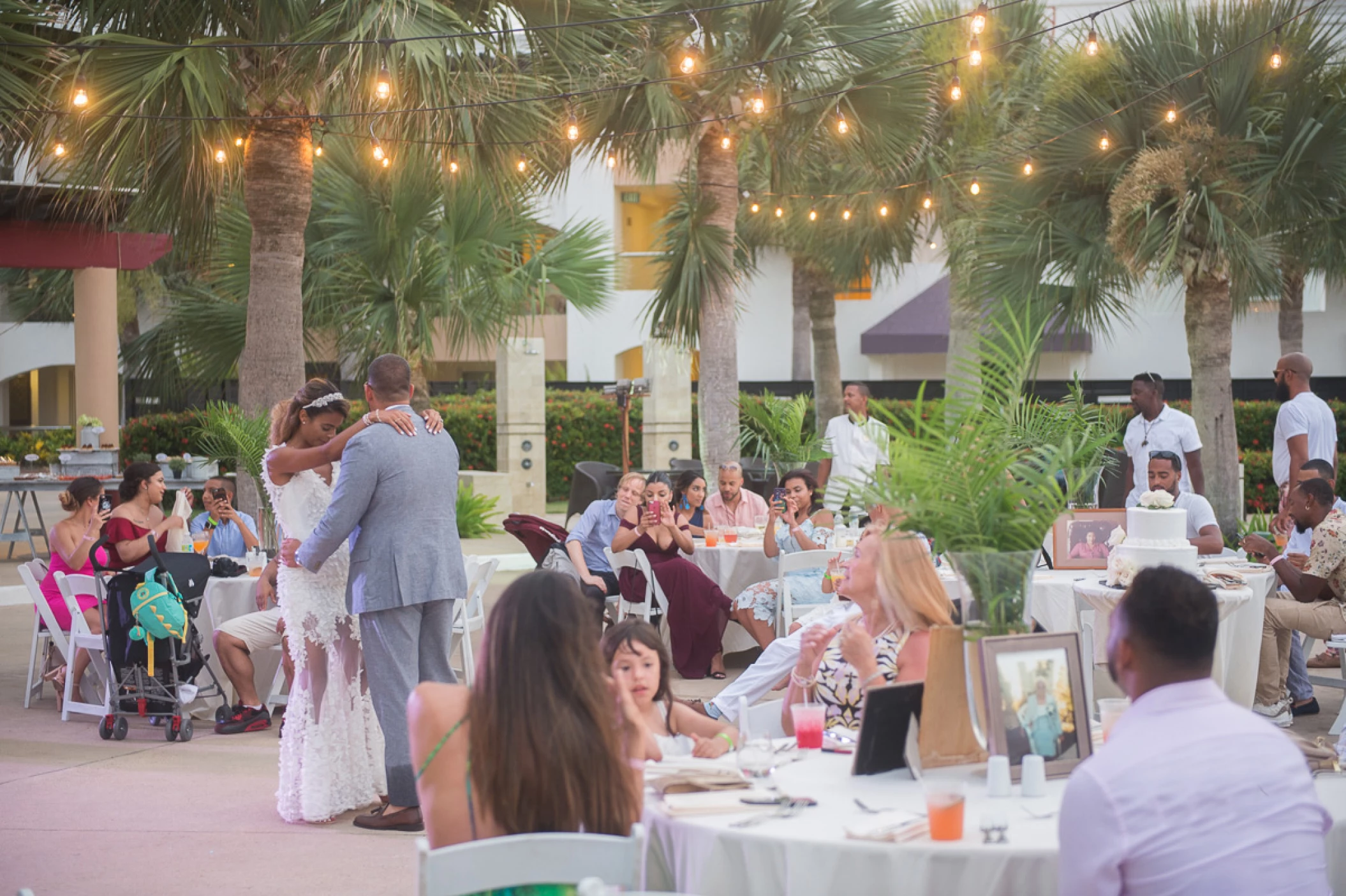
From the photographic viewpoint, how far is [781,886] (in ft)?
9.15

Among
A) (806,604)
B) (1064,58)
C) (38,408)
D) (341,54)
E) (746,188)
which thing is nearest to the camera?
(806,604)

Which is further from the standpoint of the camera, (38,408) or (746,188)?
(38,408)

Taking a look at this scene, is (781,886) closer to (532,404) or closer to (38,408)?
(532,404)

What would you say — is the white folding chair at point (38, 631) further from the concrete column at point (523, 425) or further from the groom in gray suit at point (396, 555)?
the concrete column at point (523, 425)

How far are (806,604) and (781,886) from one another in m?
5.52

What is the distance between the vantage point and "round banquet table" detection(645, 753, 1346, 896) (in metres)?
2.70

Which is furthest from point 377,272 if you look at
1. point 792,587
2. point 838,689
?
point 838,689

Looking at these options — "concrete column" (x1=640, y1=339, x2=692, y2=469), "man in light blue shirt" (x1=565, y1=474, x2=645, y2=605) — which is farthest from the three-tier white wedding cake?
"concrete column" (x1=640, y1=339, x2=692, y2=469)

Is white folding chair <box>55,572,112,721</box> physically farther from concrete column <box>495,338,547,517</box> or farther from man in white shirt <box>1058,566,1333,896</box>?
concrete column <box>495,338,547,517</box>

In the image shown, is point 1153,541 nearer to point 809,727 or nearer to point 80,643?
point 809,727

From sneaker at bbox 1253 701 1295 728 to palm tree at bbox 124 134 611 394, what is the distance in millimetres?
10196

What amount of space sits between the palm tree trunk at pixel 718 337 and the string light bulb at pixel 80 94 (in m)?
5.84

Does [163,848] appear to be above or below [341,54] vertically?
below

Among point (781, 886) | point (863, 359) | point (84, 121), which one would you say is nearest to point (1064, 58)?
point (84, 121)
